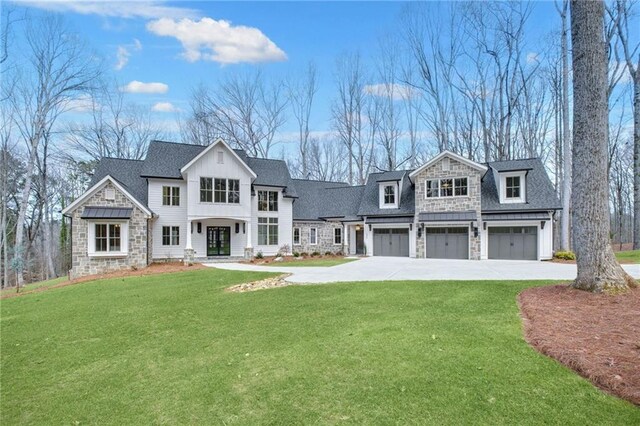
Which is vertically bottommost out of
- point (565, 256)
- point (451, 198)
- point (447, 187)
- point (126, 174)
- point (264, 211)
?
point (565, 256)

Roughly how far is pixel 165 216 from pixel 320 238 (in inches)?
442

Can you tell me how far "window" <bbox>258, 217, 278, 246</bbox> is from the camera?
2444 centimetres

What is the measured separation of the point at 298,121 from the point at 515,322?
32.6 m

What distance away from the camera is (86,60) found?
2370cm

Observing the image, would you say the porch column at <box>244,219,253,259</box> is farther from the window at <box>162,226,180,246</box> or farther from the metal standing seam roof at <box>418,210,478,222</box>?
the metal standing seam roof at <box>418,210,478,222</box>

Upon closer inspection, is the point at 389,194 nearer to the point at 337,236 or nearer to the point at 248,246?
the point at 337,236

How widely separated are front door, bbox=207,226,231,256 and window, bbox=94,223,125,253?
5.33 meters

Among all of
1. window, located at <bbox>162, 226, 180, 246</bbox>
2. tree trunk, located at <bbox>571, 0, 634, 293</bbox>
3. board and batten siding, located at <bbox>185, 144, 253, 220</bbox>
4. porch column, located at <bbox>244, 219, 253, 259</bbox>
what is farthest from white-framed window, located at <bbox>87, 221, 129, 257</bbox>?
tree trunk, located at <bbox>571, 0, 634, 293</bbox>

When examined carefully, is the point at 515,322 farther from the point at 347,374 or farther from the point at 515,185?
the point at 515,185

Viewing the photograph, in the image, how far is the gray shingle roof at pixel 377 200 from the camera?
77.7 ft

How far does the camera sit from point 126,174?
73.8 feet

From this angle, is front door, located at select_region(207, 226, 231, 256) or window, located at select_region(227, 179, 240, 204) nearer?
window, located at select_region(227, 179, 240, 204)

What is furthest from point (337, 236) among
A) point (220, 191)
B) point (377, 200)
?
point (220, 191)

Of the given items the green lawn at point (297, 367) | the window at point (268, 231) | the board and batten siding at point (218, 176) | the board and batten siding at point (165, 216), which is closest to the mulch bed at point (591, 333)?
the green lawn at point (297, 367)
